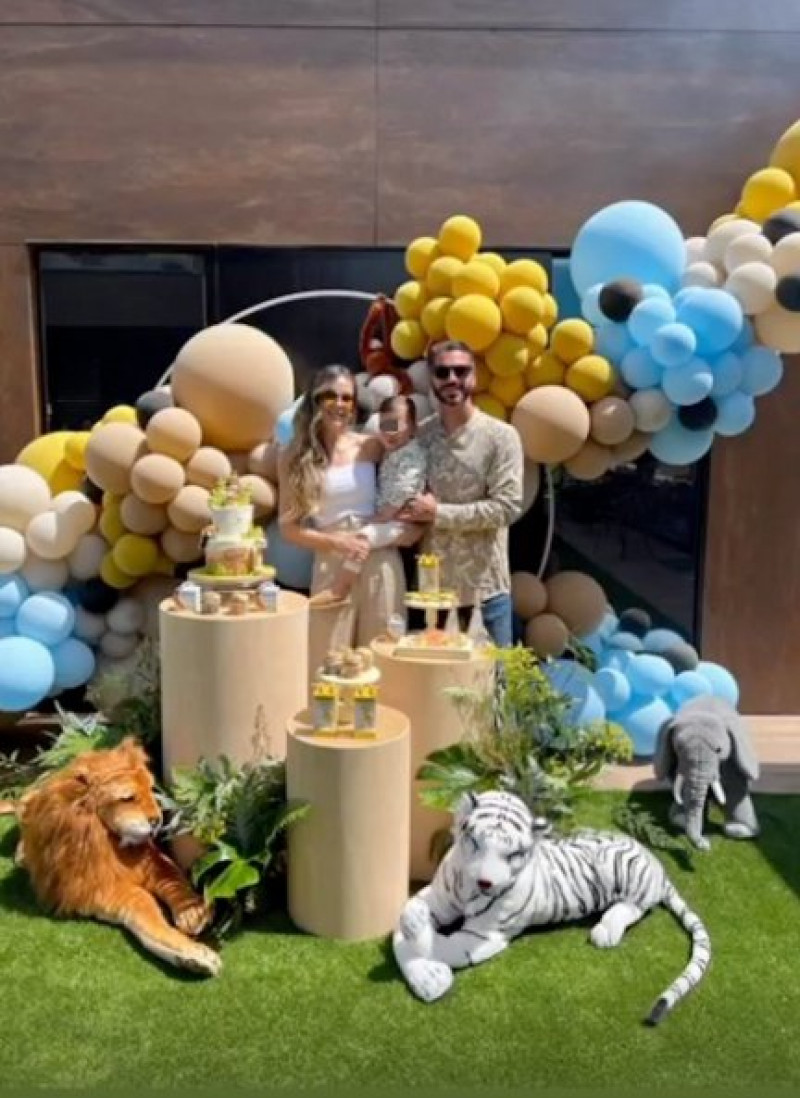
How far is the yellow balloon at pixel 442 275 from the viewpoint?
151 inches

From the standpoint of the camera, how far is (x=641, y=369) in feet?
12.9

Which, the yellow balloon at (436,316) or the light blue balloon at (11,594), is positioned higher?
the yellow balloon at (436,316)

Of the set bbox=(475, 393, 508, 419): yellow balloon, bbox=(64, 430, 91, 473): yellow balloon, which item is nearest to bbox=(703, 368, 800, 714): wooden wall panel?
bbox=(475, 393, 508, 419): yellow balloon

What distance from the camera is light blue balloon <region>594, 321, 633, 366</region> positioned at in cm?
397

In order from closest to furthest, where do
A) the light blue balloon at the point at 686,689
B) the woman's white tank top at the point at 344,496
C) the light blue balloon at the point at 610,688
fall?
1. the woman's white tank top at the point at 344,496
2. the light blue balloon at the point at 610,688
3. the light blue balloon at the point at 686,689

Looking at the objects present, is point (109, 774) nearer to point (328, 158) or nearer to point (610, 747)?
point (610, 747)

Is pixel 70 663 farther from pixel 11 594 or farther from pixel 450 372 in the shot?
pixel 450 372

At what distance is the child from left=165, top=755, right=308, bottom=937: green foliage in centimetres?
74

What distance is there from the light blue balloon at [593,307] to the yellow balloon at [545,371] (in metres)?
0.25

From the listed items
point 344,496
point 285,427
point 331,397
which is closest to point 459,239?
point 331,397

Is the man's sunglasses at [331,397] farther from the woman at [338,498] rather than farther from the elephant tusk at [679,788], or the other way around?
the elephant tusk at [679,788]

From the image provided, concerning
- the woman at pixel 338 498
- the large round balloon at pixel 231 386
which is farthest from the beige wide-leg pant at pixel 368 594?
the large round balloon at pixel 231 386

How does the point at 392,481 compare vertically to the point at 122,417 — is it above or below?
below

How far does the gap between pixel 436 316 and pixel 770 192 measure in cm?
145
